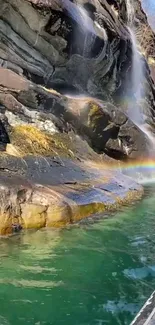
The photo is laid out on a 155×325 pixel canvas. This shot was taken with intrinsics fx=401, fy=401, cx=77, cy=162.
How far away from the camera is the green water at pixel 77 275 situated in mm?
4172

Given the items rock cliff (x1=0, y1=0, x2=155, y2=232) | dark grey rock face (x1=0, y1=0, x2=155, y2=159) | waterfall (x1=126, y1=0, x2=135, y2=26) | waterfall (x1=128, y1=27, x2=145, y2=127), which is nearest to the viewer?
rock cliff (x1=0, y1=0, x2=155, y2=232)

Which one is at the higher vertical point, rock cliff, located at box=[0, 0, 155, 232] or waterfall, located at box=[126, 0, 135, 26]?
waterfall, located at box=[126, 0, 135, 26]

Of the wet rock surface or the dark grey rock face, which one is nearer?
the wet rock surface

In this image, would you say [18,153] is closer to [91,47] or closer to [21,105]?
[21,105]

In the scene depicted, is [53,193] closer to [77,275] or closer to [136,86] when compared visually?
[77,275]

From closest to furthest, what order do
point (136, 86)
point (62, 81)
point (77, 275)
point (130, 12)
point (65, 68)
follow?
point (77, 275)
point (65, 68)
point (62, 81)
point (136, 86)
point (130, 12)

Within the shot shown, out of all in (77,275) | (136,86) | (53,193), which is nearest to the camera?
(77,275)

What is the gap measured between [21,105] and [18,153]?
2.70 m

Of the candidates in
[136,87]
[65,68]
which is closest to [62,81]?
[65,68]

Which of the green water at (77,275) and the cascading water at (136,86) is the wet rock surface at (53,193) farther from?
the cascading water at (136,86)

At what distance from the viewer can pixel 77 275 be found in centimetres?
526

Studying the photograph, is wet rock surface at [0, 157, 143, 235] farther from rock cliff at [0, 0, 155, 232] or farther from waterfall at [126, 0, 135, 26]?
waterfall at [126, 0, 135, 26]

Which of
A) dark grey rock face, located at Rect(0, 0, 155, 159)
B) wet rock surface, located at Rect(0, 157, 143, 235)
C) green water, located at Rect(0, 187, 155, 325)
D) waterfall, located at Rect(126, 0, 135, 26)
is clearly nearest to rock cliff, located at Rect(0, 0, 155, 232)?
dark grey rock face, located at Rect(0, 0, 155, 159)

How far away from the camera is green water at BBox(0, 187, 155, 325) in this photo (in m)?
4.17
